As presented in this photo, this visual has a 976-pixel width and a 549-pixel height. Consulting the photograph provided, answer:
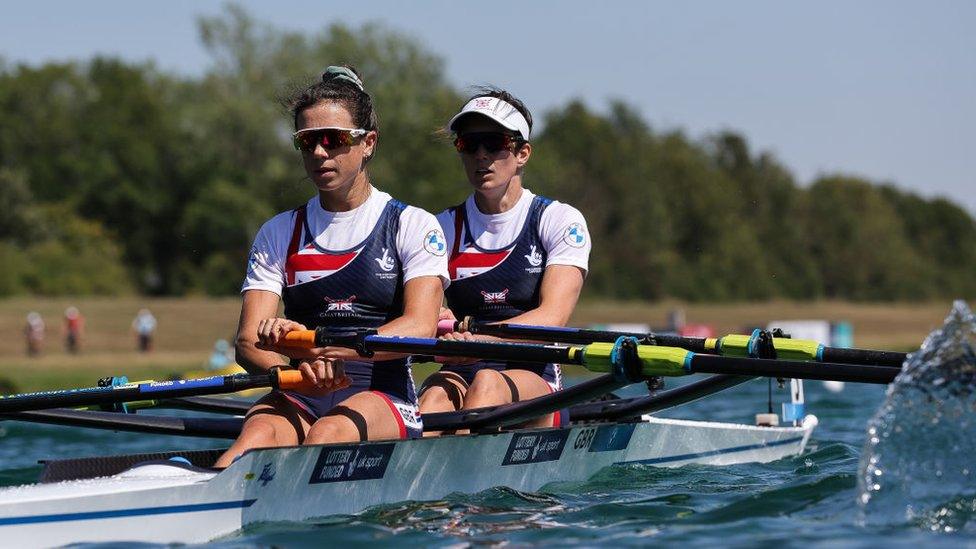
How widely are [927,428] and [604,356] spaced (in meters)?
1.48

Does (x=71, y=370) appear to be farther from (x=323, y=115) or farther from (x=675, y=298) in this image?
(x=675, y=298)

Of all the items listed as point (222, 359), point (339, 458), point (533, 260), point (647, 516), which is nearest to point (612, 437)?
point (533, 260)

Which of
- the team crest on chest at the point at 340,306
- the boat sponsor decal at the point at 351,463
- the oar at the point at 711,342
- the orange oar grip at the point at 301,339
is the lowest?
the boat sponsor decal at the point at 351,463

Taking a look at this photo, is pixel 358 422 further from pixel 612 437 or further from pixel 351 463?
pixel 612 437

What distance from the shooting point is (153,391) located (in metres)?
6.41

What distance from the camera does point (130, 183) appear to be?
60531 mm

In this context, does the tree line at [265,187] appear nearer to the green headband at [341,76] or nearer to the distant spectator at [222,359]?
the distant spectator at [222,359]

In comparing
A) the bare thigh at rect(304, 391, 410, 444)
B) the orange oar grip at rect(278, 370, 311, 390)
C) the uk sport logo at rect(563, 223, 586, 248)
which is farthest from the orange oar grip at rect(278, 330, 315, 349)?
the uk sport logo at rect(563, 223, 586, 248)

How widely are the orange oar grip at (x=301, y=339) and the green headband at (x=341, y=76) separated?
1325 mm

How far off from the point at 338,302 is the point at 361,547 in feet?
4.61

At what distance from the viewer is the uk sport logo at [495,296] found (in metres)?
8.34

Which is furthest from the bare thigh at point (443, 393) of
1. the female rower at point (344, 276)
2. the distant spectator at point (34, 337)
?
the distant spectator at point (34, 337)

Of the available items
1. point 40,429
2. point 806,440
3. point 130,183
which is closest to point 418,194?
point 130,183

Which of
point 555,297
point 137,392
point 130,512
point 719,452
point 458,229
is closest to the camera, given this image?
point 130,512
